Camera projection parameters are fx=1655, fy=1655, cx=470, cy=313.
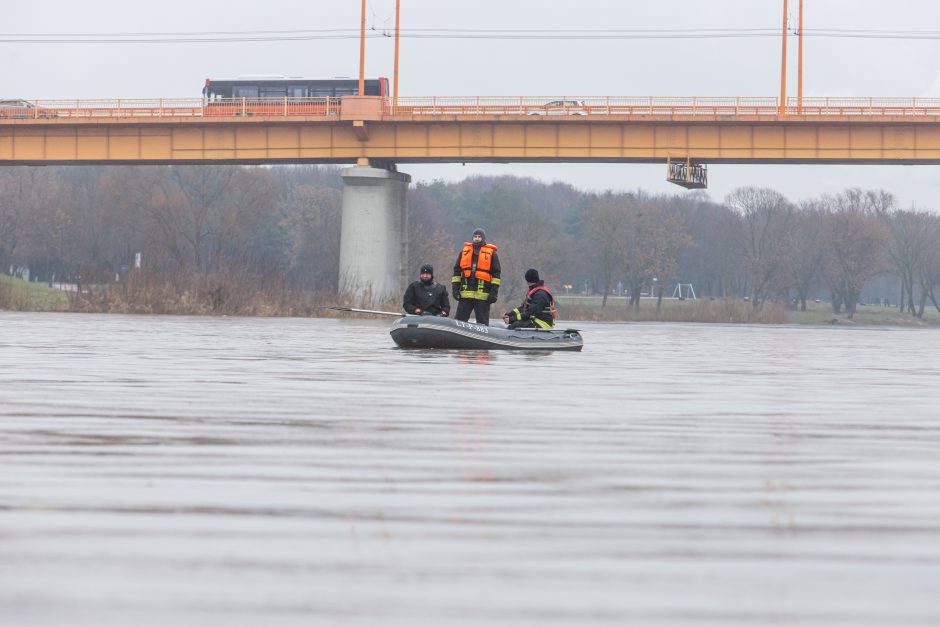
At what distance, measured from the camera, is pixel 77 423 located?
1182 cm

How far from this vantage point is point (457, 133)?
65000 mm

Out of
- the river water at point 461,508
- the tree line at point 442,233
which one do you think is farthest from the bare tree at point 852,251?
the river water at point 461,508

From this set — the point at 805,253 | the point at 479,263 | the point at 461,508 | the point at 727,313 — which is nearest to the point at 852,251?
the point at 805,253

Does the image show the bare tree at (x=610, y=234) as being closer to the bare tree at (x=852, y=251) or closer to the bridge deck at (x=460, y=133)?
the bare tree at (x=852, y=251)

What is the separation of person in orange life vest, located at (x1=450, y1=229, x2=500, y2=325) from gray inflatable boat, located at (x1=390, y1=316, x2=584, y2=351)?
1286 millimetres

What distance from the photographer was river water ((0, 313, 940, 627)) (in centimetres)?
539

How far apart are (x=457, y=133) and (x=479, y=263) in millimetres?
37108

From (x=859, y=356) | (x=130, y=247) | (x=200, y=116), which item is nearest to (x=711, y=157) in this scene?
(x=200, y=116)

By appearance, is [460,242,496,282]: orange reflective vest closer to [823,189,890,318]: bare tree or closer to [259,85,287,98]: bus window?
[259,85,287,98]: bus window

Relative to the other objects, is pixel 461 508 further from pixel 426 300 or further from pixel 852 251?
pixel 852 251

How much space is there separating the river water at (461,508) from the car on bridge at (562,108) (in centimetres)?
4731

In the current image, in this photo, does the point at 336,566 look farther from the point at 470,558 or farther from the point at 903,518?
the point at 903,518

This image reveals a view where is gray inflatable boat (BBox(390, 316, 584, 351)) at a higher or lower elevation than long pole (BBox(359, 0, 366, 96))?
lower

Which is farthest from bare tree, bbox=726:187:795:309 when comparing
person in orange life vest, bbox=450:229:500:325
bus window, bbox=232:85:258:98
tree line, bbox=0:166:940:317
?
person in orange life vest, bbox=450:229:500:325
